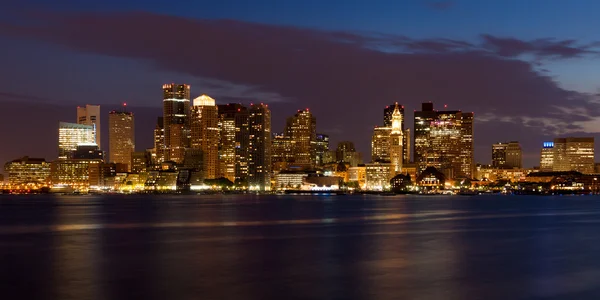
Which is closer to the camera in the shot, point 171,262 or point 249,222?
point 171,262

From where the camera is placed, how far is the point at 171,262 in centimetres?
4372

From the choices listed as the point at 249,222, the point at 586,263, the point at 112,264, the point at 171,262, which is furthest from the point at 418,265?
the point at 249,222

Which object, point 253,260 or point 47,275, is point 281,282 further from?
point 47,275

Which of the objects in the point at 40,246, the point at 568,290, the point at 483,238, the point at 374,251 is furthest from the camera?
the point at 483,238

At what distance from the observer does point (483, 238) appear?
61781 mm

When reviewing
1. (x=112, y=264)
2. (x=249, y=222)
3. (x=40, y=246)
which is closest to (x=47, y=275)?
(x=112, y=264)

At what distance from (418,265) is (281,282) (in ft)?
31.6

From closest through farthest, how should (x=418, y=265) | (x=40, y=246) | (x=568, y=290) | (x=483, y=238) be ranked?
(x=568, y=290) → (x=418, y=265) → (x=40, y=246) → (x=483, y=238)

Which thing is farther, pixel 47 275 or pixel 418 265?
pixel 418 265

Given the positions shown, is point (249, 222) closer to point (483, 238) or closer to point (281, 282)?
point (483, 238)

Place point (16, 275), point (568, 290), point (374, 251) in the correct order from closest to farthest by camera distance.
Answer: point (568, 290)
point (16, 275)
point (374, 251)

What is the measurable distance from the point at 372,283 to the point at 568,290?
9.07 meters

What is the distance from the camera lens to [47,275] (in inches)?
1526

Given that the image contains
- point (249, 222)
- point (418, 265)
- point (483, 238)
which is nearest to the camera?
point (418, 265)
